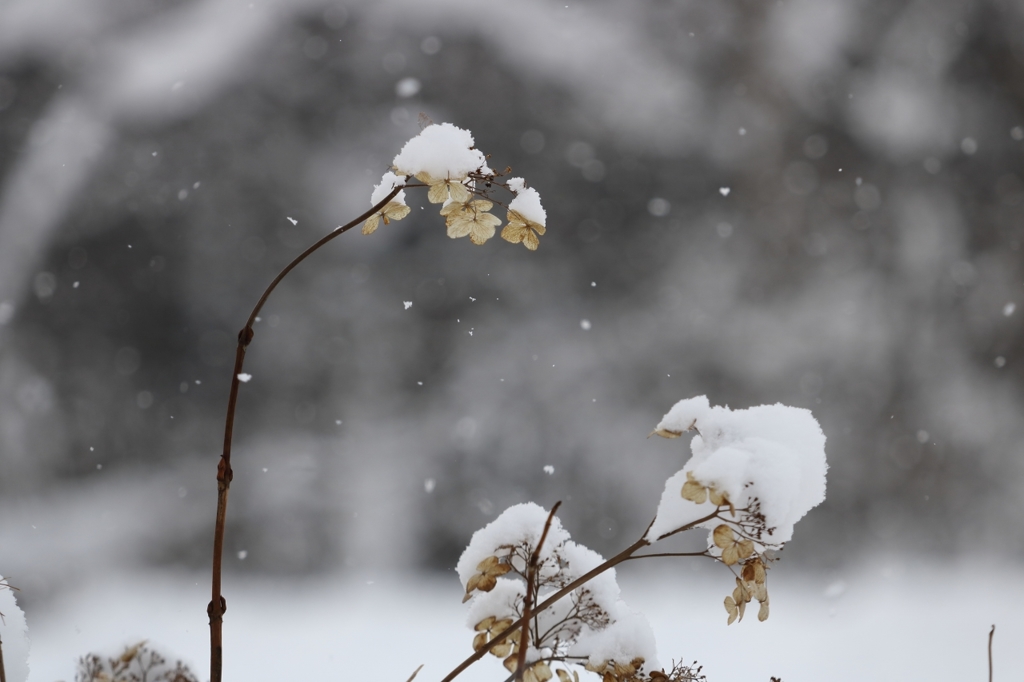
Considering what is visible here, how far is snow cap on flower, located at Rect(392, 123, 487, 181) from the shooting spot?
0.27 meters

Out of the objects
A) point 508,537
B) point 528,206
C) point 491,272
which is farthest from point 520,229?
point 491,272

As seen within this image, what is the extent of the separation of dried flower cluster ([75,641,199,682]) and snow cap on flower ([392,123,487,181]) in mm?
227

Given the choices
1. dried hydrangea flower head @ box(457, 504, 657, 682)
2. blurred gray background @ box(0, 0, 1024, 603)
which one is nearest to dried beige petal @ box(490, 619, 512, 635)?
dried hydrangea flower head @ box(457, 504, 657, 682)

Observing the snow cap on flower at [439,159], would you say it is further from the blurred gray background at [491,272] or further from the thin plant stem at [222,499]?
the blurred gray background at [491,272]

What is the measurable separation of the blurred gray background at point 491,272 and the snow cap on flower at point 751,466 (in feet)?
3.82

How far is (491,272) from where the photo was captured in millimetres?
1426

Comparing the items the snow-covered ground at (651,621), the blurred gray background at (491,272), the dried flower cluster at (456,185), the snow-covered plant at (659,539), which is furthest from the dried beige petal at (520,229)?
the blurred gray background at (491,272)

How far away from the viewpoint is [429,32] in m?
1.41

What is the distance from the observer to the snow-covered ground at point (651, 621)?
106cm

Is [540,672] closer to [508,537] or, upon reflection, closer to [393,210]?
[508,537]

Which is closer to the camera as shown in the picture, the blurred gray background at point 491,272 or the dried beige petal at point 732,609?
the dried beige petal at point 732,609

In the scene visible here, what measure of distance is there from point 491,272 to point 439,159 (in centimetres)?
116

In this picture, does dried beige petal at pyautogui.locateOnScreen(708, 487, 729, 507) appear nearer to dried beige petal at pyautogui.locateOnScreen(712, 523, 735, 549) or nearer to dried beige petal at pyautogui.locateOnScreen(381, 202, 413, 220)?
dried beige petal at pyautogui.locateOnScreen(712, 523, 735, 549)

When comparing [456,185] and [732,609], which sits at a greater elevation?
[456,185]
